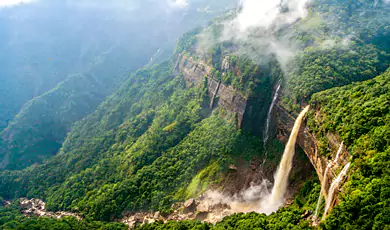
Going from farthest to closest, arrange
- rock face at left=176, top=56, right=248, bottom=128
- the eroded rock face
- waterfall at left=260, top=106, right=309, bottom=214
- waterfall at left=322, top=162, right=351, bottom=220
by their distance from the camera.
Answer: the eroded rock face < rock face at left=176, top=56, right=248, bottom=128 < waterfall at left=260, top=106, right=309, bottom=214 < waterfall at left=322, top=162, right=351, bottom=220

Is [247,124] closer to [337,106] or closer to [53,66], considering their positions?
[337,106]

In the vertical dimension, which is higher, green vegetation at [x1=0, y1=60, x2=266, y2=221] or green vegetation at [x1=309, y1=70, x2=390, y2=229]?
green vegetation at [x1=309, y1=70, x2=390, y2=229]

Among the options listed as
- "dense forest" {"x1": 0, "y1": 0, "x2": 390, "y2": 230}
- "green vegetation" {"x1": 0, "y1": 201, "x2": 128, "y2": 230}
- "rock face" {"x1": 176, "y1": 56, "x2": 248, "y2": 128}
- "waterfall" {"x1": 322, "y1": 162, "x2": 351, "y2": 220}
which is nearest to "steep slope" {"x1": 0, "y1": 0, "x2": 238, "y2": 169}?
"dense forest" {"x1": 0, "y1": 0, "x2": 390, "y2": 230}

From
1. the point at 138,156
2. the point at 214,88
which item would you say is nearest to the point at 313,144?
the point at 214,88

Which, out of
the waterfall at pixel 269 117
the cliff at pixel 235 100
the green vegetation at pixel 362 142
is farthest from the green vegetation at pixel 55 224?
the green vegetation at pixel 362 142

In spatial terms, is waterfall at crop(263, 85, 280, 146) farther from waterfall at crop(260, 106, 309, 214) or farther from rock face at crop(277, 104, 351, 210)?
waterfall at crop(260, 106, 309, 214)

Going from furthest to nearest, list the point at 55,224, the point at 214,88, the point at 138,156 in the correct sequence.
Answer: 1. the point at 214,88
2. the point at 138,156
3. the point at 55,224

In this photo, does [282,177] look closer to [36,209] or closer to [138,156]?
[138,156]
